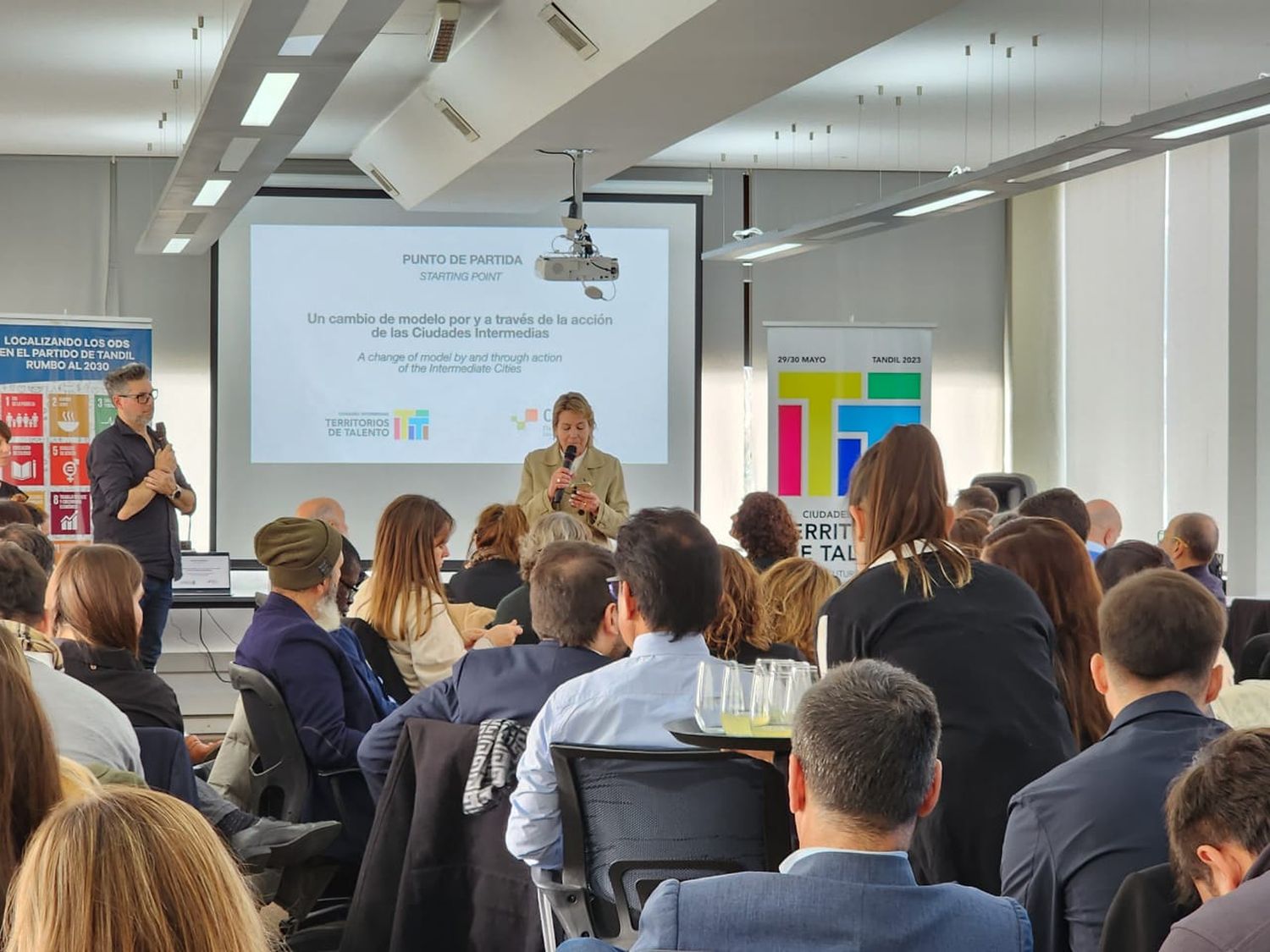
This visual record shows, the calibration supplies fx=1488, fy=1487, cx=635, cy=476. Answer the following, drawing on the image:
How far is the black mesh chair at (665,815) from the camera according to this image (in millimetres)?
2490

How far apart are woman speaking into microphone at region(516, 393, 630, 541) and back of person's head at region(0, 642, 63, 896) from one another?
15.2 ft

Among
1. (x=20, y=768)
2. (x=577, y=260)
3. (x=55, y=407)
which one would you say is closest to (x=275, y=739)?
(x=20, y=768)

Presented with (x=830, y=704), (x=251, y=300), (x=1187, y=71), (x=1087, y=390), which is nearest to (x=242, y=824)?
(x=830, y=704)

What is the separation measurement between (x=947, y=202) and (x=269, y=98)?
321 cm

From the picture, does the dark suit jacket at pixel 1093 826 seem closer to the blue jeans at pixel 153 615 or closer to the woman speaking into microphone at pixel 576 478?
the woman speaking into microphone at pixel 576 478

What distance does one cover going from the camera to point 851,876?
146cm

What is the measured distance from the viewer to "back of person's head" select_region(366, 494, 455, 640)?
4344mm

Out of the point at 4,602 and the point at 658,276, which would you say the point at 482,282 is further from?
the point at 4,602

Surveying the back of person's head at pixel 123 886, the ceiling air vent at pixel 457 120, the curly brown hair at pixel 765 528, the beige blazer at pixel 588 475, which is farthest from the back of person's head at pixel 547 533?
the back of person's head at pixel 123 886

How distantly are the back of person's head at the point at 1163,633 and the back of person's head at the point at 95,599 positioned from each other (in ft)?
6.67

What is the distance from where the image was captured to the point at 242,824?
10.5 feet

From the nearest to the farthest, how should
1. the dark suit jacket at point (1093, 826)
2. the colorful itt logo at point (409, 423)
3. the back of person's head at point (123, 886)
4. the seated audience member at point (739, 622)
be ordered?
the back of person's head at point (123, 886) < the dark suit jacket at point (1093, 826) < the seated audience member at point (739, 622) < the colorful itt logo at point (409, 423)

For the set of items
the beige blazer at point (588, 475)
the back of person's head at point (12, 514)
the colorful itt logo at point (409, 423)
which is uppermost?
the colorful itt logo at point (409, 423)

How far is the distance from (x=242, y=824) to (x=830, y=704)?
1.96 meters
